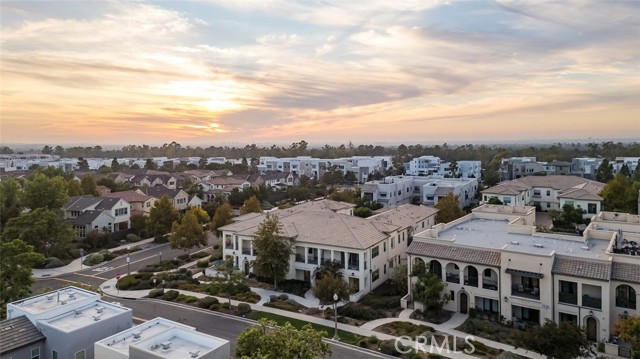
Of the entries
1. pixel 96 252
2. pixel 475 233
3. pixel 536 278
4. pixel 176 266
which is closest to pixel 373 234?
pixel 475 233

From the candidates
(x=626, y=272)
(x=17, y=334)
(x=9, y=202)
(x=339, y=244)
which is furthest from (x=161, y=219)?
(x=626, y=272)

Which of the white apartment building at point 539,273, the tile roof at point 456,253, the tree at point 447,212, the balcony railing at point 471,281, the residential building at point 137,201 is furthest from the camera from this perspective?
the residential building at point 137,201

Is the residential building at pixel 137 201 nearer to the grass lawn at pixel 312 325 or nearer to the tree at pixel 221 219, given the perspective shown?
the tree at pixel 221 219

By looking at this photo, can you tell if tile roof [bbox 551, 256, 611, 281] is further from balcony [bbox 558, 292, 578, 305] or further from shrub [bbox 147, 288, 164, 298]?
shrub [bbox 147, 288, 164, 298]

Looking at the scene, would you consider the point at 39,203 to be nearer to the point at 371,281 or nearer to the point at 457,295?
the point at 371,281

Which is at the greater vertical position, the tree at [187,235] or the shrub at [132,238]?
the tree at [187,235]

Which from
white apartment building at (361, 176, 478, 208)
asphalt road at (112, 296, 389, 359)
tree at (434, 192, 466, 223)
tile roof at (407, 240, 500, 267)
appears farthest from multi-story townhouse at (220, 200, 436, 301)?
white apartment building at (361, 176, 478, 208)

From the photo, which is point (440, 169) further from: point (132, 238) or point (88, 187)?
point (88, 187)

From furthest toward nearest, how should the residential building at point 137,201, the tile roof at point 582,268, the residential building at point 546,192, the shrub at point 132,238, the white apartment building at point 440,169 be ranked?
the white apartment building at point 440,169, the residential building at point 137,201, the residential building at point 546,192, the shrub at point 132,238, the tile roof at point 582,268

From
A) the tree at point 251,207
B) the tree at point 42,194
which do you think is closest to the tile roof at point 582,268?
the tree at point 251,207
